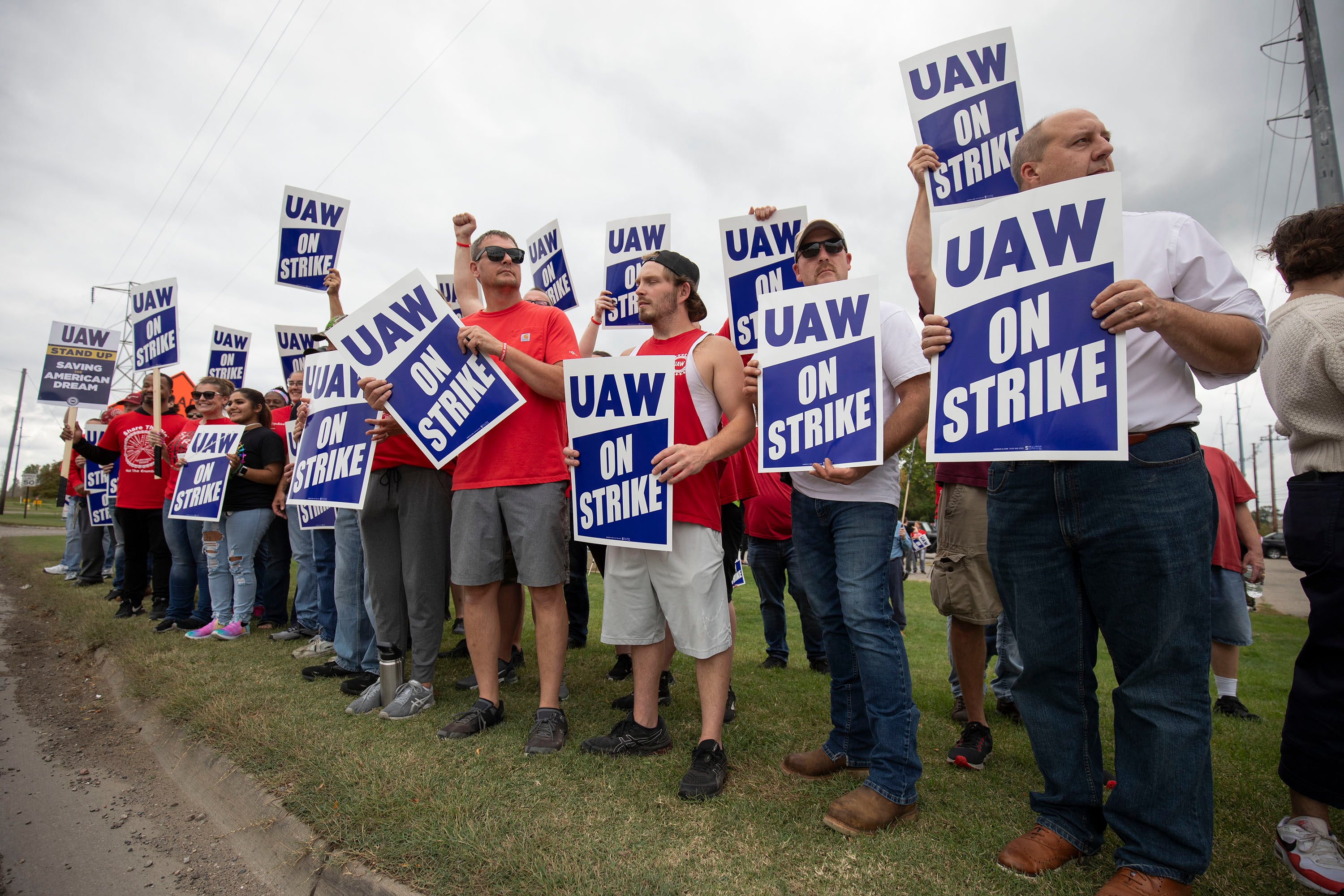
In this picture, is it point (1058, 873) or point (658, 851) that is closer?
point (1058, 873)

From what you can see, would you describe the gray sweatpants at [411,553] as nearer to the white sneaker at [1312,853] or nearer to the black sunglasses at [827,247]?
the black sunglasses at [827,247]

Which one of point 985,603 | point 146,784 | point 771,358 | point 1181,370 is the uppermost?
point 771,358

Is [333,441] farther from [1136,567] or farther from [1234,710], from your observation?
[1234,710]

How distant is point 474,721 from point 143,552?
6.18 meters

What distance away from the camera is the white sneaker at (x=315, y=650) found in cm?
538

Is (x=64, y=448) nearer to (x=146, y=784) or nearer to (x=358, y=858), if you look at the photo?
(x=146, y=784)

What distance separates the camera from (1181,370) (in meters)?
2.14

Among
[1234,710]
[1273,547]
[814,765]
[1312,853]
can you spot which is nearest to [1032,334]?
[1312,853]

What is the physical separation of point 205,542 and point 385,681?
3.66 m

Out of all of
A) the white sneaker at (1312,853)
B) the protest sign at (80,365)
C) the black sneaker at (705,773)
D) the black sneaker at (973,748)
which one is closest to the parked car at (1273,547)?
the black sneaker at (973,748)

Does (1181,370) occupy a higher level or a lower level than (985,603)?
higher

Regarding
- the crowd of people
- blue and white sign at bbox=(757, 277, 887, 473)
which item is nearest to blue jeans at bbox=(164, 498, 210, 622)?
the crowd of people

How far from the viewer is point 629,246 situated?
6.34m

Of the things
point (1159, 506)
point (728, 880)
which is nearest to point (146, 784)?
point (728, 880)
